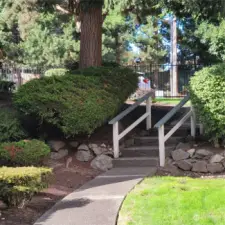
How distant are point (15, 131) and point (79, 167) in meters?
1.51

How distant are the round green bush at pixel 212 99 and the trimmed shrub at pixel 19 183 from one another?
405cm

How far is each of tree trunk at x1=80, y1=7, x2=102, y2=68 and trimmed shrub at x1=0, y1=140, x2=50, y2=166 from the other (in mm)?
4111

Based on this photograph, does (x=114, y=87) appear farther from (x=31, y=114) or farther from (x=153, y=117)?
(x=153, y=117)

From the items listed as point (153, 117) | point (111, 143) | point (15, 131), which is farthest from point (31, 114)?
point (153, 117)

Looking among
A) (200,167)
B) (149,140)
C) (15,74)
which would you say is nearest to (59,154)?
(149,140)

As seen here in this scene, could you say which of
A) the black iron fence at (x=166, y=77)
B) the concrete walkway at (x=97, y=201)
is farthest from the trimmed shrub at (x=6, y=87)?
the black iron fence at (x=166, y=77)

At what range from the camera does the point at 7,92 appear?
12.5 meters

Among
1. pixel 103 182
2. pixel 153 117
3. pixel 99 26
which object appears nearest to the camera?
pixel 103 182

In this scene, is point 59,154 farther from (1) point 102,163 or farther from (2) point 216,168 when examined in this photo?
(2) point 216,168

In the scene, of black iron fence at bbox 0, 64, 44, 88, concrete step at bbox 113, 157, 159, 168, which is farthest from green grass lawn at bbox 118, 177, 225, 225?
black iron fence at bbox 0, 64, 44, 88

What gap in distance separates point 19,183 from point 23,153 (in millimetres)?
1995

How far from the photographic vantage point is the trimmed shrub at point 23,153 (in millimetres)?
6961

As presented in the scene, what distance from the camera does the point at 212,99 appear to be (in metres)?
8.02

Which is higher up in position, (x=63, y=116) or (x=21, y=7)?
(x=21, y=7)
